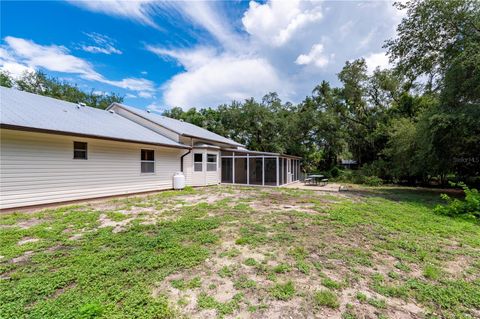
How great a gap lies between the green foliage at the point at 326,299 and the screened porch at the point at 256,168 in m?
11.1

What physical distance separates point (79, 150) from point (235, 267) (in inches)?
291

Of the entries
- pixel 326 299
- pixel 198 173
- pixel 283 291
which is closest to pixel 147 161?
pixel 198 173

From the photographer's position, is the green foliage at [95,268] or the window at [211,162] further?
the window at [211,162]

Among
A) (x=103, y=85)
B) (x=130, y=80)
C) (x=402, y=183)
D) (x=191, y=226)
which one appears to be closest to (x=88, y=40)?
(x=130, y=80)

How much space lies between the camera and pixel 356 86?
21.4 metres

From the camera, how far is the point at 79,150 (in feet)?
24.5

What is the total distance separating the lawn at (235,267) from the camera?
2.22 meters

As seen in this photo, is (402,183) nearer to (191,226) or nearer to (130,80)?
(191,226)

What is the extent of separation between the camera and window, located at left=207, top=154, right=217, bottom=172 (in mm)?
13398

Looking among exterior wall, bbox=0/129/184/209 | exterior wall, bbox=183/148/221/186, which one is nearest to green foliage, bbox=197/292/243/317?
exterior wall, bbox=0/129/184/209

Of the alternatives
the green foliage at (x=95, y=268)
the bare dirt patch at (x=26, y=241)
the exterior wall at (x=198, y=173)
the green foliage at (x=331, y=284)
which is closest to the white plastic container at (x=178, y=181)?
the exterior wall at (x=198, y=173)

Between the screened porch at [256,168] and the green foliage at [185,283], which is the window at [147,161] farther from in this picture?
→ the green foliage at [185,283]

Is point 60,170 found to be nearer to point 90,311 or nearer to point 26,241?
point 26,241

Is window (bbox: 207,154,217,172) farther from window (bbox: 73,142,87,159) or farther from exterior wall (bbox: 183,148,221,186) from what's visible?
window (bbox: 73,142,87,159)
